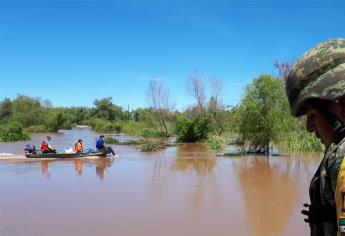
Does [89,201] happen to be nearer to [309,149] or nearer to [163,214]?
[163,214]

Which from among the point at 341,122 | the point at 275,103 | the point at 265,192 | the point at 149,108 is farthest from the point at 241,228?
the point at 149,108

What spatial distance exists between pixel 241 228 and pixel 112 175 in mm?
9096

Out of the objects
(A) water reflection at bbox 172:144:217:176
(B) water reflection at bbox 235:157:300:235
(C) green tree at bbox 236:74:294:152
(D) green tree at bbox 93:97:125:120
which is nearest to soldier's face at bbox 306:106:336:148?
(B) water reflection at bbox 235:157:300:235

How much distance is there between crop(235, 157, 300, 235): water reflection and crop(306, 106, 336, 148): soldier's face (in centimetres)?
806

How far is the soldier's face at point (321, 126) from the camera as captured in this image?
1237 millimetres

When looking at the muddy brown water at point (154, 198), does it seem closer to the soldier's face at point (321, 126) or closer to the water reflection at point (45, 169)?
the water reflection at point (45, 169)

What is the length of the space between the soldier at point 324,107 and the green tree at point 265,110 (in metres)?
22.2

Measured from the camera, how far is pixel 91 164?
2127cm

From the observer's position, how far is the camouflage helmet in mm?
1175

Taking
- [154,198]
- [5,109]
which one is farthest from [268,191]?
[5,109]

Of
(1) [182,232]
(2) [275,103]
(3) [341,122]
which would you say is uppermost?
(2) [275,103]

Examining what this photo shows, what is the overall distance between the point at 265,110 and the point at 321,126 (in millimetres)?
22720

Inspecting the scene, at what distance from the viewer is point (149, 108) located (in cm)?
5191

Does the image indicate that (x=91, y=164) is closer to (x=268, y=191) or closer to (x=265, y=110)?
(x=265, y=110)
